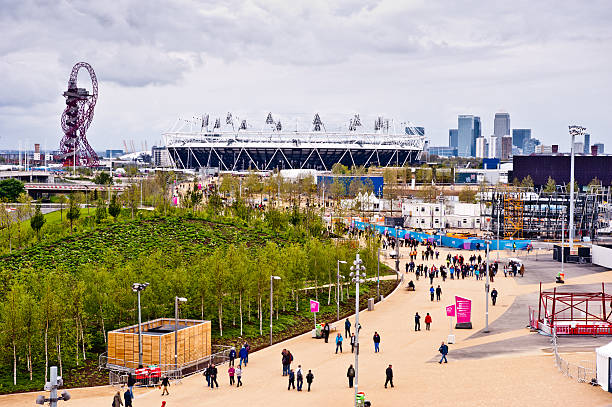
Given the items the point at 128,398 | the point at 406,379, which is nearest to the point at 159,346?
the point at 128,398

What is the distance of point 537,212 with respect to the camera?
75.6 m

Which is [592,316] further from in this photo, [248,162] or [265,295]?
[248,162]

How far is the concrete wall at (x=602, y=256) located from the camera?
55.5 m

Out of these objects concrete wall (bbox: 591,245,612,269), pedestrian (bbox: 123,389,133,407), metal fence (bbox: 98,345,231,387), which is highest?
concrete wall (bbox: 591,245,612,269)

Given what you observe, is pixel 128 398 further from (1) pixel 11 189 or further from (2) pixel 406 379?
(1) pixel 11 189

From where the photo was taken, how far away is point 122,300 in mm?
32438

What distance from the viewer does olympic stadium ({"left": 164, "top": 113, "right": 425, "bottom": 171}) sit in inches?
6762

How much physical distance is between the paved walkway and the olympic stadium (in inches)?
5398

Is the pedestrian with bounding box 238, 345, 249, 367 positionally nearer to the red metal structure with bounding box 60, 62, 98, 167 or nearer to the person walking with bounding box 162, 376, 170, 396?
the person walking with bounding box 162, 376, 170, 396

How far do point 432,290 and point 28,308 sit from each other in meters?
24.0

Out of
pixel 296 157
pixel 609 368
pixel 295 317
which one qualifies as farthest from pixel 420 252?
pixel 296 157

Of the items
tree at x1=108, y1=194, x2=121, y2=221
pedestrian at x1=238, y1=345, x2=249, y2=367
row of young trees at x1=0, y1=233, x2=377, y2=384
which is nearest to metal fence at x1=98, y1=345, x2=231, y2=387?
pedestrian at x1=238, y1=345, x2=249, y2=367

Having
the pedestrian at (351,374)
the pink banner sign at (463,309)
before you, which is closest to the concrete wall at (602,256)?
the pink banner sign at (463,309)

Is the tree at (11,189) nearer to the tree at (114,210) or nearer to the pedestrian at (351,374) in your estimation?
the tree at (114,210)
